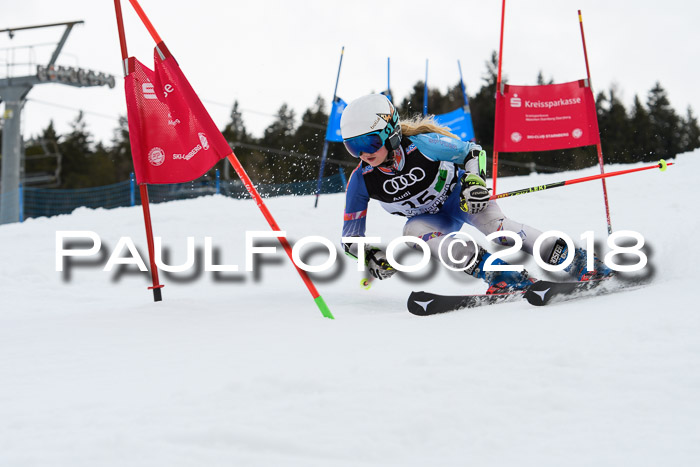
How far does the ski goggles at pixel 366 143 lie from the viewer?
12.1ft

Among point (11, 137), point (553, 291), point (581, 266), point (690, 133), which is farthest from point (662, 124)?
point (553, 291)

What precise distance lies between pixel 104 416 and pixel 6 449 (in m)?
0.28

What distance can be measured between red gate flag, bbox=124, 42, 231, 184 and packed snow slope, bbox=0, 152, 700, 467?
0.91 metres

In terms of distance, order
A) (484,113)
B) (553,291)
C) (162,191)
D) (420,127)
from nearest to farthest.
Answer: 1. (553,291)
2. (420,127)
3. (162,191)
4. (484,113)

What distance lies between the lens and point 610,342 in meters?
2.32

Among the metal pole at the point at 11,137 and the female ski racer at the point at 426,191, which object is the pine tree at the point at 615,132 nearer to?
the metal pole at the point at 11,137

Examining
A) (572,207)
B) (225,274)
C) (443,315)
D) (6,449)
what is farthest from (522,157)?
(6,449)

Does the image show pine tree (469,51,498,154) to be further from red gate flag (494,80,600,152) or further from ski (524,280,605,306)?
ski (524,280,605,306)

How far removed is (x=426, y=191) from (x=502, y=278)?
0.73 m

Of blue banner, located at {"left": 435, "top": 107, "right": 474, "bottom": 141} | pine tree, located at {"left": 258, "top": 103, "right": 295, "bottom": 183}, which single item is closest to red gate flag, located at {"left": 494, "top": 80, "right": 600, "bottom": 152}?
blue banner, located at {"left": 435, "top": 107, "right": 474, "bottom": 141}

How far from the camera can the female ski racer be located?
373cm

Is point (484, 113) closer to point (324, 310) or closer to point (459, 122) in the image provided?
point (459, 122)

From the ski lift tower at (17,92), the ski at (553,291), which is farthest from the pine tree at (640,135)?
the ski at (553,291)

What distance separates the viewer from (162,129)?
430cm
